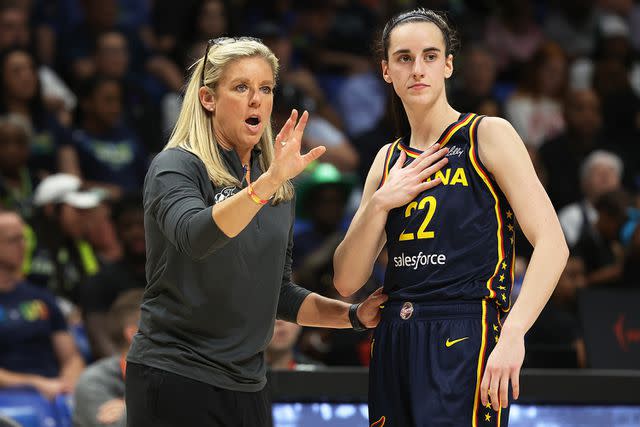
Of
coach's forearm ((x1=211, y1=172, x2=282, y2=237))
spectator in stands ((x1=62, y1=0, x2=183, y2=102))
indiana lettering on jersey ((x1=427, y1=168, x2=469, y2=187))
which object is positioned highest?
spectator in stands ((x1=62, y1=0, x2=183, y2=102))

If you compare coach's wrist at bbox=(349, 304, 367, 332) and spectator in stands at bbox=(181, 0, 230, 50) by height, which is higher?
spectator in stands at bbox=(181, 0, 230, 50)

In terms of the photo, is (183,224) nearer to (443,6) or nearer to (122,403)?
(122,403)

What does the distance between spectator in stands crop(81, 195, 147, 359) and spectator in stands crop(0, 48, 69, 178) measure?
1172mm

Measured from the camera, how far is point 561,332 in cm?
685

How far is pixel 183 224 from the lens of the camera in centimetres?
301

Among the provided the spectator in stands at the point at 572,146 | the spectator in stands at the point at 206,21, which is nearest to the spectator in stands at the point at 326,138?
the spectator in stands at the point at 206,21

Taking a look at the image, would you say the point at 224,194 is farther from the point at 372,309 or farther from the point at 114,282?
the point at 114,282

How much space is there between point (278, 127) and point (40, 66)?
2.45 metres

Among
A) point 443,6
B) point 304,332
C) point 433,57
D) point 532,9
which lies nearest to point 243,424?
point 433,57

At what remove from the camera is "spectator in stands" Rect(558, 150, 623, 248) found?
28.5ft

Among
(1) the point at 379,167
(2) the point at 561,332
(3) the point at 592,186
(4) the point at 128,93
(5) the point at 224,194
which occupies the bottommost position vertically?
(2) the point at 561,332

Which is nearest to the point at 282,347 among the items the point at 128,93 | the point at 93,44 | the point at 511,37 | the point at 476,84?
the point at 128,93

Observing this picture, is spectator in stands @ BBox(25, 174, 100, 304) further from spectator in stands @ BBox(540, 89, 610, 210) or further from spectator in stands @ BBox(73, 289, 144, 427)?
spectator in stands @ BBox(540, 89, 610, 210)

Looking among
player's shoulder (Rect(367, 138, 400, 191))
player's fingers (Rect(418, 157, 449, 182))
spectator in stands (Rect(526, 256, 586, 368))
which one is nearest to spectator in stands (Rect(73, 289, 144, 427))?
player's shoulder (Rect(367, 138, 400, 191))
